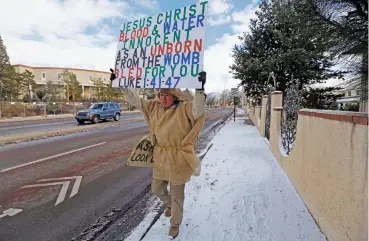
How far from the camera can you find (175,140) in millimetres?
2883

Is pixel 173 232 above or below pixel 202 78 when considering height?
below

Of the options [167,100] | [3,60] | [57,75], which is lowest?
[167,100]

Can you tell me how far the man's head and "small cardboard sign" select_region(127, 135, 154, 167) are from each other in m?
0.57

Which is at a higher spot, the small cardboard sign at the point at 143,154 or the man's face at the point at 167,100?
A: the man's face at the point at 167,100

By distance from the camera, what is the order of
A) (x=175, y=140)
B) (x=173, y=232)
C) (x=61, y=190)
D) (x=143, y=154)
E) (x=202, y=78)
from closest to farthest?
(x=202, y=78) < (x=175, y=140) < (x=173, y=232) < (x=143, y=154) < (x=61, y=190)

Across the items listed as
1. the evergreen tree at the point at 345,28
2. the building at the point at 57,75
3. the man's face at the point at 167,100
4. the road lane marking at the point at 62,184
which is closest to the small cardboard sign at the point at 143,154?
the man's face at the point at 167,100

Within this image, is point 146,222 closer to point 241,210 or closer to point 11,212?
point 241,210

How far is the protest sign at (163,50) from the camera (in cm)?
284

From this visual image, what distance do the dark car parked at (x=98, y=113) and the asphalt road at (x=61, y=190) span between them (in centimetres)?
1153

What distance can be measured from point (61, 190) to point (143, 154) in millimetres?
2531

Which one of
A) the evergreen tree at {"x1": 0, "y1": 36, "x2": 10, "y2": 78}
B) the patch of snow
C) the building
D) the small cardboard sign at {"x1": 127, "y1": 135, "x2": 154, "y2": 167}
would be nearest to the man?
the small cardboard sign at {"x1": 127, "y1": 135, "x2": 154, "y2": 167}

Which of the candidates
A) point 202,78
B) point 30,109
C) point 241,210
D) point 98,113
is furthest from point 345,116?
point 30,109

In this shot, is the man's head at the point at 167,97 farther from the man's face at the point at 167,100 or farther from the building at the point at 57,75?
the building at the point at 57,75

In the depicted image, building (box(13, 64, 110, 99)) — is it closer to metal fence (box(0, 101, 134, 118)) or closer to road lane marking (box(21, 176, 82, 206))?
metal fence (box(0, 101, 134, 118))
